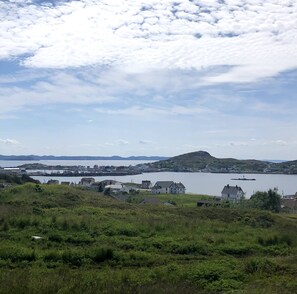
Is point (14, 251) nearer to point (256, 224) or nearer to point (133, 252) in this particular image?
point (133, 252)

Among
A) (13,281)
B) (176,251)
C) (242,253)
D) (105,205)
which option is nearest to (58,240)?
(176,251)

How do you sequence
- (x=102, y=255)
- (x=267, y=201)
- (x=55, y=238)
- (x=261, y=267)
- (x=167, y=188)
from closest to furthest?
(x=261, y=267), (x=102, y=255), (x=55, y=238), (x=267, y=201), (x=167, y=188)

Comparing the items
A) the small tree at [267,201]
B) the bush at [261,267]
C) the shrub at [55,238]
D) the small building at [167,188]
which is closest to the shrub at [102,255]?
the shrub at [55,238]

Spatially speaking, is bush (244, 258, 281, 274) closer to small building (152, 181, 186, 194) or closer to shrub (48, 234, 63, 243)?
shrub (48, 234, 63, 243)

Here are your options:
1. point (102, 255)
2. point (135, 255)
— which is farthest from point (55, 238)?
point (135, 255)

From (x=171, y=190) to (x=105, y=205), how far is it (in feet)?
186

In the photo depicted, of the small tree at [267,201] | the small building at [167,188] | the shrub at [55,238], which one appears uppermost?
the shrub at [55,238]

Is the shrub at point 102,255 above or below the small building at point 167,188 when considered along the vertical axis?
above

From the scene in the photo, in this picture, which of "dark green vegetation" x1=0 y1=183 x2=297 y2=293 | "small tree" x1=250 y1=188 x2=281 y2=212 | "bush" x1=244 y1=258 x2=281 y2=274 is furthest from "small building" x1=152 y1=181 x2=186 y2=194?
"bush" x1=244 y1=258 x2=281 y2=274

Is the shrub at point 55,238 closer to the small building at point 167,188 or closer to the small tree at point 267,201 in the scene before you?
the small tree at point 267,201

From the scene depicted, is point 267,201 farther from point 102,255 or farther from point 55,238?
point 102,255

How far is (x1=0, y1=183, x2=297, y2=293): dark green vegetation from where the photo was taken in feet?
22.5

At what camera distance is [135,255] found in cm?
1143

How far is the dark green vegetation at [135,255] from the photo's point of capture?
6.86 meters
